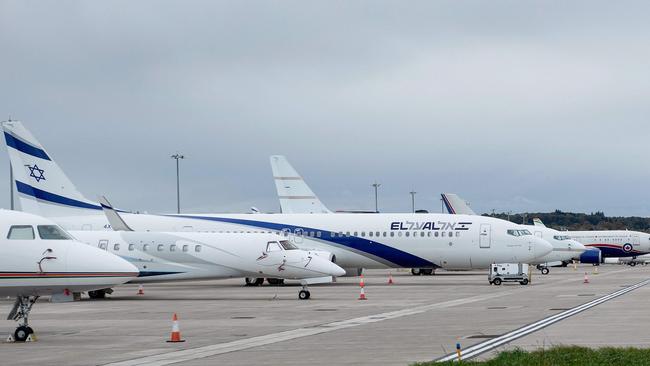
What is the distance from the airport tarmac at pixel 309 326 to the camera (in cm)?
1998

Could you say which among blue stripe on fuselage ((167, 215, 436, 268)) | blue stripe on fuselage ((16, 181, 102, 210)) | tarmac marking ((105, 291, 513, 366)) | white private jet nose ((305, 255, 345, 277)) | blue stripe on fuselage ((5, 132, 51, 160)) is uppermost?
blue stripe on fuselage ((5, 132, 51, 160))

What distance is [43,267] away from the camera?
77.0ft

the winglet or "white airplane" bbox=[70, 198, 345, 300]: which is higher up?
the winglet

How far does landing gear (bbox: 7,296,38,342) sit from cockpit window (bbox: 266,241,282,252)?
19711 mm

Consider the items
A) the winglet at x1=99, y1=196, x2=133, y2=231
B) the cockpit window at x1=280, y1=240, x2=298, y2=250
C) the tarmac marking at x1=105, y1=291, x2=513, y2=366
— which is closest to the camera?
the tarmac marking at x1=105, y1=291, x2=513, y2=366

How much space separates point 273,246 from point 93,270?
20.5 metres

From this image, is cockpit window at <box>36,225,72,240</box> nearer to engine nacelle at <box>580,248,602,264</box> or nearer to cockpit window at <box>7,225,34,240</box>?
cockpit window at <box>7,225,34,240</box>

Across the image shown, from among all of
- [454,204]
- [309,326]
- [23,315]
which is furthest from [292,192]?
[23,315]

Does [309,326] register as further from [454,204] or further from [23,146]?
[454,204]

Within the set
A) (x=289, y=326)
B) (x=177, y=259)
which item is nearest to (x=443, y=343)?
(x=289, y=326)

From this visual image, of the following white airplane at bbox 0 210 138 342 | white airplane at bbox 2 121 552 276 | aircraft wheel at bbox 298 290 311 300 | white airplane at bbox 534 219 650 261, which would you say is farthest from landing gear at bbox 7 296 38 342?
white airplane at bbox 534 219 650 261

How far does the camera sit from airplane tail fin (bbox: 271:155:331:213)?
304 feet

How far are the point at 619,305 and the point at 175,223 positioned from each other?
1202 inches

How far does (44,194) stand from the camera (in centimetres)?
5647
